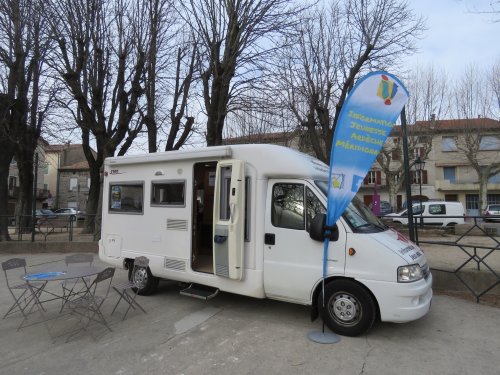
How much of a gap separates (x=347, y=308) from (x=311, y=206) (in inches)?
55.6

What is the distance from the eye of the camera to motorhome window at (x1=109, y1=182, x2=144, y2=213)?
7.09 m

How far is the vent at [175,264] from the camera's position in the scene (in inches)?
251

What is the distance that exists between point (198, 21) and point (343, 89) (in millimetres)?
6675

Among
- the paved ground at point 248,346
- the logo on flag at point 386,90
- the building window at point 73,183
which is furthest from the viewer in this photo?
the building window at point 73,183

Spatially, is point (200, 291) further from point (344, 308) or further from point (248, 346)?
point (344, 308)

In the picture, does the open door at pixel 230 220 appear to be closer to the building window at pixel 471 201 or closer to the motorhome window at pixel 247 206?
the motorhome window at pixel 247 206

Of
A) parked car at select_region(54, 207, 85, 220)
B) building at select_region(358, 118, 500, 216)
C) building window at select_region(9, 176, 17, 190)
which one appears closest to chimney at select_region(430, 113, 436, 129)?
building at select_region(358, 118, 500, 216)

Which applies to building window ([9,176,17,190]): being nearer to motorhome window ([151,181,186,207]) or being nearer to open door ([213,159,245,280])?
motorhome window ([151,181,186,207])

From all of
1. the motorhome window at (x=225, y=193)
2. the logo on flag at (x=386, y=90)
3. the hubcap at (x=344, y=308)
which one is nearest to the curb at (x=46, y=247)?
the motorhome window at (x=225, y=193)

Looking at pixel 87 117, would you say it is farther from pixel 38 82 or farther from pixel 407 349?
pixel 407 349

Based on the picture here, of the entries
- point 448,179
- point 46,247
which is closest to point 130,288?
point 46,247

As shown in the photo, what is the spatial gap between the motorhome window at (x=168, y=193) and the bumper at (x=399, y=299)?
3.36 metres

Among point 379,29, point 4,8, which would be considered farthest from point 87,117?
point 379,29

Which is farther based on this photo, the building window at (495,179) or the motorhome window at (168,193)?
the building window at (495,179)
